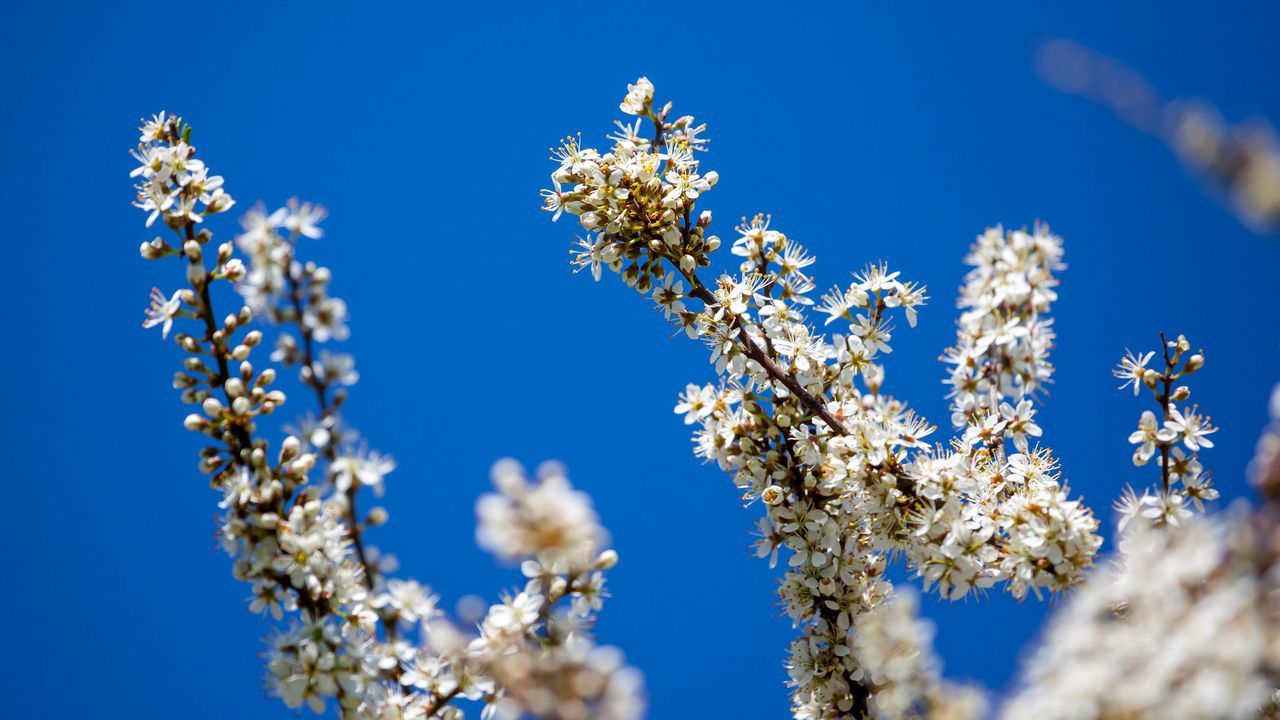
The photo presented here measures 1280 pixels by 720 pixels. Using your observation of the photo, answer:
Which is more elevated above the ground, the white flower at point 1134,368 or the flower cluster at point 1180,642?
the white flower at point 1134,368

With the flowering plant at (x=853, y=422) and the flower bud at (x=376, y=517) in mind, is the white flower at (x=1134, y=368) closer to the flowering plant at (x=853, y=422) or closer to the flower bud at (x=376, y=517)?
the flowering plant at (x=853, y=422)

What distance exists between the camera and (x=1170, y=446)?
98.0 inches

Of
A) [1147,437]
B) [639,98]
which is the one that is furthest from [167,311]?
[1147,437]

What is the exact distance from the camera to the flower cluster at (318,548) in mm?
1766

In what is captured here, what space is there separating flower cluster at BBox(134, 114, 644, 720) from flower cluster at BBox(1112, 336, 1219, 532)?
1273 millimetres

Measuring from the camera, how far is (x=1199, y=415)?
247 cm

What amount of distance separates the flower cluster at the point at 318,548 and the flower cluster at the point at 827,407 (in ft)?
2.33

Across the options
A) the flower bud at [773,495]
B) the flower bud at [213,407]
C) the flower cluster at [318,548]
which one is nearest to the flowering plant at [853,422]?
the flower bud at [773,495]

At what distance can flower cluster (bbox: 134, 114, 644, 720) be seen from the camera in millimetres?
1766

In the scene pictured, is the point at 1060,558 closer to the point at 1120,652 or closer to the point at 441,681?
the point at 1120,652

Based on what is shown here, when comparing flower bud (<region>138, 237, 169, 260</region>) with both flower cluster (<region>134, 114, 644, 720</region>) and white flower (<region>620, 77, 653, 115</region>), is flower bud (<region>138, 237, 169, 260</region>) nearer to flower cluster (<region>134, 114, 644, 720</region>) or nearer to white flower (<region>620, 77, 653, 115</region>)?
flower cluster (<region>134, 114, 644, 720</region>)

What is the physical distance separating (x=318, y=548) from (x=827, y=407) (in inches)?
53.6

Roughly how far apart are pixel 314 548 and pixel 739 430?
3.87 ft

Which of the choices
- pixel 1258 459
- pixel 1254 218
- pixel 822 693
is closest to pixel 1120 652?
pixel 1258 459
